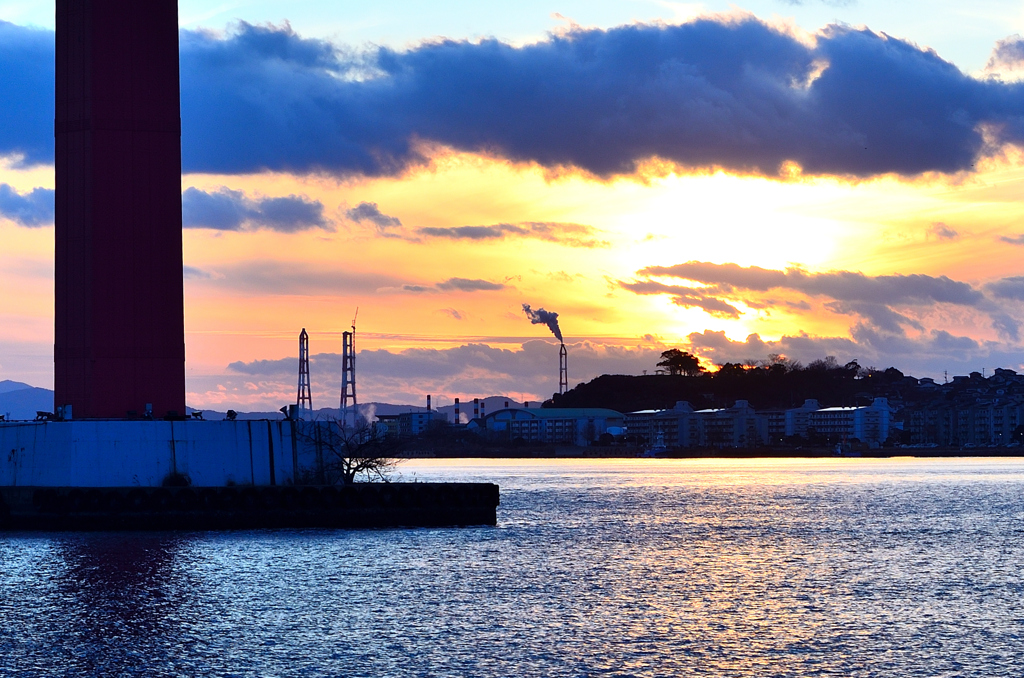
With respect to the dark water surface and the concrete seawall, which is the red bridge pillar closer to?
the concrete seawall

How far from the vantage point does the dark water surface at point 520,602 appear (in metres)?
26.1

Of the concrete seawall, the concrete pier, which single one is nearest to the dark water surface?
the concrete seawall

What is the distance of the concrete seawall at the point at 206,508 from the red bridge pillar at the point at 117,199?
383cm

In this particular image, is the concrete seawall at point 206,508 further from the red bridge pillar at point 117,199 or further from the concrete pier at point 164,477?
the red bridge pillar at point 117,199

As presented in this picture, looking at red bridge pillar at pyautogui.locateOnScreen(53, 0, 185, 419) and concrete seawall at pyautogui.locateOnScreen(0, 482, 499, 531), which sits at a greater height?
red bridge pillar at pyautogui.locateOnScreen(53, 0, 185, 419)

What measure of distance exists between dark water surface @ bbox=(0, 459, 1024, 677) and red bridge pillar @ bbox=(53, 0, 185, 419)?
684 centimetres

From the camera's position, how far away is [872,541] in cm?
5344

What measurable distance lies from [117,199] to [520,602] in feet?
76.8

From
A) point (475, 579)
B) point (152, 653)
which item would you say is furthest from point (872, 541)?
point (152, 653)

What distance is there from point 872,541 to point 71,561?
99.5 feet

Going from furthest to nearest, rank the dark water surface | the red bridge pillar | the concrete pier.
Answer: the concrete pier → the red bridge pillar → the dark water surface

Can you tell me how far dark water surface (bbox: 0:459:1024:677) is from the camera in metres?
26.1

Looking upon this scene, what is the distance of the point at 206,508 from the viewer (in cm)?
5188

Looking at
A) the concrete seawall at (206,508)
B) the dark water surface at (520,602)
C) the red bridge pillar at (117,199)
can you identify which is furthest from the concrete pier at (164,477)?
the red bridge pillar at (117,199)
